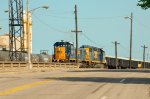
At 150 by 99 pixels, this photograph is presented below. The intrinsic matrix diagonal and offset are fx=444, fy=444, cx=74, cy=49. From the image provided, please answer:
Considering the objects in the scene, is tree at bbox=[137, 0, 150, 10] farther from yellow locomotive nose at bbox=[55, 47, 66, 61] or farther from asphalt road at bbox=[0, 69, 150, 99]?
yellow locomotive nose at bbox=[55, 47, 66, 61]

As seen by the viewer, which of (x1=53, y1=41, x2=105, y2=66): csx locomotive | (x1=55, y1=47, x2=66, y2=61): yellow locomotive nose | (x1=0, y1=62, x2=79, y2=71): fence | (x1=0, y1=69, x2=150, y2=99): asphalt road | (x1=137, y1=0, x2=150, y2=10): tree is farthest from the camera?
(x1=53, y1=41, x2=105, y2=66): csx locomotive

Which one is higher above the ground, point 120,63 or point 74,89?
point 74,89

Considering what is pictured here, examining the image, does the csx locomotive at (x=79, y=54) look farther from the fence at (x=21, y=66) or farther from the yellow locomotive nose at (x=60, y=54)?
the fence at (x=21, y=66)

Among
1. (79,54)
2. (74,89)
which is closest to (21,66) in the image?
(79,54)

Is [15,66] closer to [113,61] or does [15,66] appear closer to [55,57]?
[55,57]

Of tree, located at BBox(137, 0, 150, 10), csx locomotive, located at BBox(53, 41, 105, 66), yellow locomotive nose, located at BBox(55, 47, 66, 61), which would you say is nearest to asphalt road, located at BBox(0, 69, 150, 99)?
tree, located at BBox(137, 0, 150, 10)

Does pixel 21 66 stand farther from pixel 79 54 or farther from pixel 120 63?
pixel 120 63

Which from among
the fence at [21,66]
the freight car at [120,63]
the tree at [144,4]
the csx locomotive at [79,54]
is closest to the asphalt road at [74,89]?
the tree at [144,4]

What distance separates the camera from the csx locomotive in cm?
7075

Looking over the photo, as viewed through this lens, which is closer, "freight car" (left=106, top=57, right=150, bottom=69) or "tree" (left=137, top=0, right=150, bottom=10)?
"tree" (left=137, top=0, right=150, bottom=10)

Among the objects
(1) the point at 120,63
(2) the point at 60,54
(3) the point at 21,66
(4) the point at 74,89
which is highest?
(2) the point at 60,54

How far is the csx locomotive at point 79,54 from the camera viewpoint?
70750 mm

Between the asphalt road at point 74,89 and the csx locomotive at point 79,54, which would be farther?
the csx locomotive at point 79,54

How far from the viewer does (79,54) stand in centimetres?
7806
